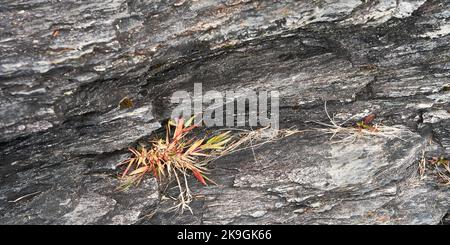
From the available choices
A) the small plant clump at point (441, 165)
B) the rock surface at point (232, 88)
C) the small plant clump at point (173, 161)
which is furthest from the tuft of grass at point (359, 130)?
the small plant clump at point (173, 161)

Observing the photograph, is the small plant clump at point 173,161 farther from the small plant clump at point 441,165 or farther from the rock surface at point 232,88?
the small plant clump at point 441,165

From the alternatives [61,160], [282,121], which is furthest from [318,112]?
[61,160]

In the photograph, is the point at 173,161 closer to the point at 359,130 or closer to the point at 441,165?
the point at 359,130

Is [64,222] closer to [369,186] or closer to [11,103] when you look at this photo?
[11,103]

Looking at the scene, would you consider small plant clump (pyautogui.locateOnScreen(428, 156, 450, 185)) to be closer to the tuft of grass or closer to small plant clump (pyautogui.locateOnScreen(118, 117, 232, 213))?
the tuft of grass

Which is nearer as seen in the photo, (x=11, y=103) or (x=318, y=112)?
(x=11, y=103)
